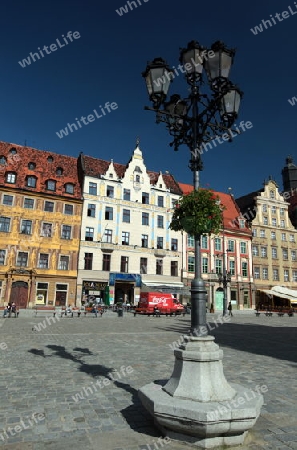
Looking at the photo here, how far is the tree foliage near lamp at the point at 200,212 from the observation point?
4.89 meters

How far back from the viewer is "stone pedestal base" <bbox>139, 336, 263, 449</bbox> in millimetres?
Result: 3639

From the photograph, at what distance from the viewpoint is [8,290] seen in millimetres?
29859

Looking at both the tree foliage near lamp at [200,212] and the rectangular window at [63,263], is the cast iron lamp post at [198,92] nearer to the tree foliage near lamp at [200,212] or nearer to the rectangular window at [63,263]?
the tree foliage near lamp at [200,212]

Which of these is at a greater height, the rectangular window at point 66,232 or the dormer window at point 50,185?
the dormer window at point 50,185

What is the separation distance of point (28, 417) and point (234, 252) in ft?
134

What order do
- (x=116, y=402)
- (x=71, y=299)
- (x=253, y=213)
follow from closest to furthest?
(x=116, y=402)
(x=71, y=299)
(x=253, y=213)

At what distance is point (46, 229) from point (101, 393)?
28.8 metres

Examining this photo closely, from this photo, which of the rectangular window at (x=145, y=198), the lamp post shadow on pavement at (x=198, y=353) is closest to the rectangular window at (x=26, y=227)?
the rectangular window at (x=145, y=198)

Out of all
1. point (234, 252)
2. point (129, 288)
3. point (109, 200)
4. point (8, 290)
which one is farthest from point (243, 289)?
point (8, 290)

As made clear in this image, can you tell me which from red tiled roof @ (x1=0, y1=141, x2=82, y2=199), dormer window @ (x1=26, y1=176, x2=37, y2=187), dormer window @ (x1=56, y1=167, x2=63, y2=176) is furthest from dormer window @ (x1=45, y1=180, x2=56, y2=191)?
dormer window @ (x1=56, y1=167, x2=63, y2=176)

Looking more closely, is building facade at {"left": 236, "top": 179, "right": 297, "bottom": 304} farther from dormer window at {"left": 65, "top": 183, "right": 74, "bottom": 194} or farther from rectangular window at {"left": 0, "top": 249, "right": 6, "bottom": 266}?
rectangular window at {"left": 0, "top": 249, "right": 6, "bottom": 266}

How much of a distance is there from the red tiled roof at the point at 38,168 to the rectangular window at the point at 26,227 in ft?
11.2

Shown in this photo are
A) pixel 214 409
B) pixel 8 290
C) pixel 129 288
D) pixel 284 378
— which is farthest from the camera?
pixel 129 288

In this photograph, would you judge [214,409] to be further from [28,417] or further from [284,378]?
[284,378]
